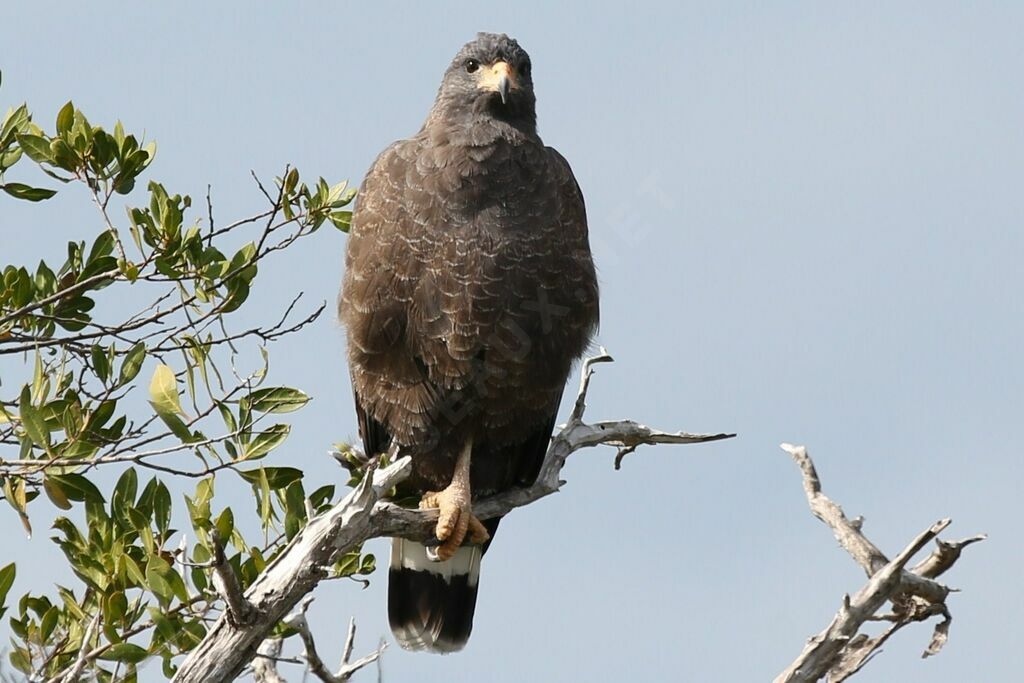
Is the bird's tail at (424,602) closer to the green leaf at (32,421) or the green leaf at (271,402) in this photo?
the green leaf at (271,402)

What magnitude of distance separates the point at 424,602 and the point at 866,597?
234 centimetres

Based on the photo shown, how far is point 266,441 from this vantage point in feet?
13.2

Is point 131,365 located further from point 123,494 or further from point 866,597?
point 866,597

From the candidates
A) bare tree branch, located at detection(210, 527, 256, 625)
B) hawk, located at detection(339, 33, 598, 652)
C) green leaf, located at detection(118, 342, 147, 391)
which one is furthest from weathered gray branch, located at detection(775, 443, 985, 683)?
green leaf, located at detection(118, 342, 147, 391)

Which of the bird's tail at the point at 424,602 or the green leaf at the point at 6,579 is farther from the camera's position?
the bird's tail at the point at 424,602

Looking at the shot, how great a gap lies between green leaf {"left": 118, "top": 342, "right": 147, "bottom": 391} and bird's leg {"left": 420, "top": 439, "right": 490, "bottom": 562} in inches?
54.4

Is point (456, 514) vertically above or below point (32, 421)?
above

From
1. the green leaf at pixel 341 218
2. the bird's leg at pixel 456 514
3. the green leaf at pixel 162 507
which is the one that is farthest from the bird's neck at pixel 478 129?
the green leaf at pixel 162 507

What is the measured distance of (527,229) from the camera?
491 centimetres

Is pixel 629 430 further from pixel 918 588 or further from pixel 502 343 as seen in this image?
pixel 918 588

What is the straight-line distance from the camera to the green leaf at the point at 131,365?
405 cm

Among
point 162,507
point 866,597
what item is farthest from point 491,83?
point 866,597

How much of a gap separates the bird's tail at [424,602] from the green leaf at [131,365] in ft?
6.00

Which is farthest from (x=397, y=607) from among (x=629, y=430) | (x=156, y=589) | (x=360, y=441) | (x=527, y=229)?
(x=156, y=589)
